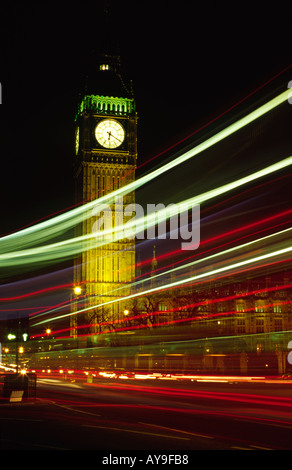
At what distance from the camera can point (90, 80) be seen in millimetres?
99625

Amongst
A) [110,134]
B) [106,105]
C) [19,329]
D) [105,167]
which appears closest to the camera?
[19,329]

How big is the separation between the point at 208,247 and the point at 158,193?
10140mm

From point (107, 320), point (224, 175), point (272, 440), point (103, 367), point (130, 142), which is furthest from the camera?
point (130, 142)

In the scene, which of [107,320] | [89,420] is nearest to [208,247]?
[107,320]

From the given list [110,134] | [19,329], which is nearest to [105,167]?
[110,134]

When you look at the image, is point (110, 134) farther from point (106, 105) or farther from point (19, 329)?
point (19, 329)

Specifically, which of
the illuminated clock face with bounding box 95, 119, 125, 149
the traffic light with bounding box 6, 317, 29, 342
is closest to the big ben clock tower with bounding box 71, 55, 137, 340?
the illuminated clock face with bounding box 95, 119, 125, 149

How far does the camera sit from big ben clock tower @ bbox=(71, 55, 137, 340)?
95.3 metres

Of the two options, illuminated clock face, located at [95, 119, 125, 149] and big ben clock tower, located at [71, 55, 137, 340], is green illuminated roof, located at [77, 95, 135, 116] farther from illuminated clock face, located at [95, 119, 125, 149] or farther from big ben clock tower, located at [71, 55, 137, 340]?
illuminated clock face, located at [95, 119, 125, 149]

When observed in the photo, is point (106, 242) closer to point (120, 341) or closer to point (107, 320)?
point (107, 320)

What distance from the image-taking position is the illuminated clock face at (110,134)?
95625mm

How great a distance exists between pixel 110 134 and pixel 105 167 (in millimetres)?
5221

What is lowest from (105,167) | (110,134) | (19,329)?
(19,329)

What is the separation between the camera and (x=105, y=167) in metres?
96.4
